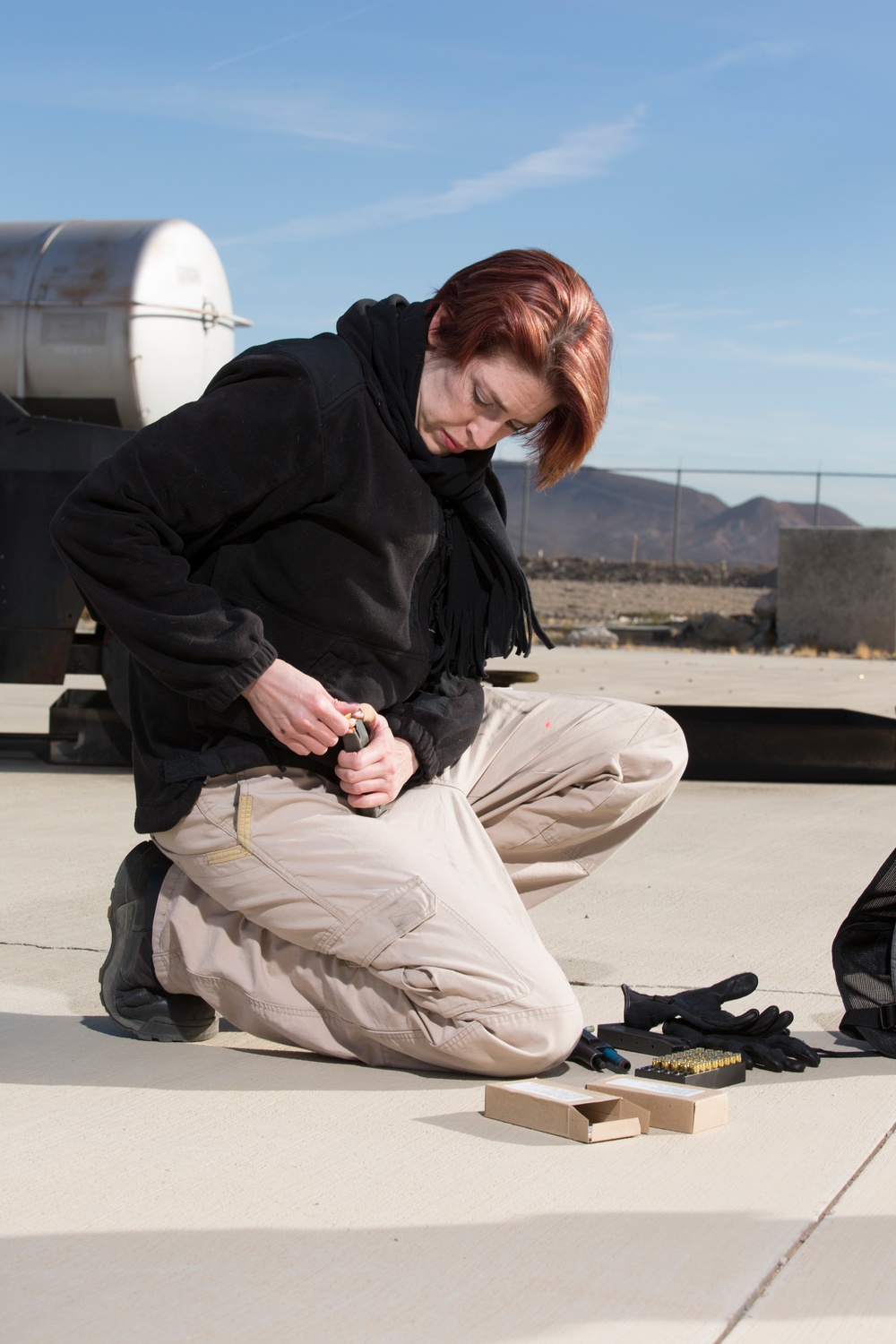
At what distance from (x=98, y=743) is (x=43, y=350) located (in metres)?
1.69

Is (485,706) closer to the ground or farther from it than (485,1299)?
farther from it

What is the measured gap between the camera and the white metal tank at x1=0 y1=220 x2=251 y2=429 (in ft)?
20.1

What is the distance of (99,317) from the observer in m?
6.12

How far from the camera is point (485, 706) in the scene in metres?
2.86

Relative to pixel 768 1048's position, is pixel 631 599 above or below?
above

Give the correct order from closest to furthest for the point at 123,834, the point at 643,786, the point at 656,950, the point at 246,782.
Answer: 1. the point at 246,782
2. the point at 643,786
3. the point at 656,950
4. the point at 123,834

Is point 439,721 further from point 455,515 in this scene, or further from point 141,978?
point 141,978

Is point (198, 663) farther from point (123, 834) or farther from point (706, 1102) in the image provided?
point (123, 834)

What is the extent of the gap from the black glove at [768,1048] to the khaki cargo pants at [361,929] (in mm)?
286

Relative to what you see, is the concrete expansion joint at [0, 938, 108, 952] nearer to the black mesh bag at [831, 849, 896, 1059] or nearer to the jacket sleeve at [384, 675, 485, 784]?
the jacket sleeve at [384, 675, 485, 784]

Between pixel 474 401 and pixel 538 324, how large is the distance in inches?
6.8

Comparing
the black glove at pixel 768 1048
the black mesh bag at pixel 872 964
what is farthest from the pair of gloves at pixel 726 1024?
the black mesh bag at pixel 872 964

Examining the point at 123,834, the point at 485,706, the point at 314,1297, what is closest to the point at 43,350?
the point at 123,834

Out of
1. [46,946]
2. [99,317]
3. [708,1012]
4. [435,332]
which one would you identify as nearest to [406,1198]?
[708,1012]
